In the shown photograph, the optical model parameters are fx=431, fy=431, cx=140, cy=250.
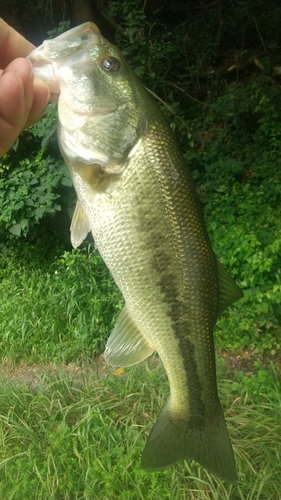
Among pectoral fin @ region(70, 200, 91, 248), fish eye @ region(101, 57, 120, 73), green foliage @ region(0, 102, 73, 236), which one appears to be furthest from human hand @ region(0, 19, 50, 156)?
green foliage @ region(0, 102, 73, 236)

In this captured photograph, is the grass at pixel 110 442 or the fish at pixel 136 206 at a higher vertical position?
the fish at pixel 136 206

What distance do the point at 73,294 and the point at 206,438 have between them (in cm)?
299

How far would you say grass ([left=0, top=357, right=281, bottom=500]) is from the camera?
258 cm

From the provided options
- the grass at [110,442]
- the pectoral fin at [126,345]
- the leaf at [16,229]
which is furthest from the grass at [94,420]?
the pectoral fin at [126,345]

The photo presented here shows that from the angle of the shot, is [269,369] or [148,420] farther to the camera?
[269,369]

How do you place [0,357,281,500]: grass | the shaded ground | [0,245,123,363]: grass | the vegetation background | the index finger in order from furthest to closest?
[0,245,123,363]: grass < the shaded ground < the vegetation background < [0,357,281,500]: grass < the index finger

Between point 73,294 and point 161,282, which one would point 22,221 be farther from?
point 161,282

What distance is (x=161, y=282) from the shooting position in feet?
4.64

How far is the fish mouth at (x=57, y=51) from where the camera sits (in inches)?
54.1

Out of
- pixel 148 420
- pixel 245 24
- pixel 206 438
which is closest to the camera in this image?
pixel 206 438

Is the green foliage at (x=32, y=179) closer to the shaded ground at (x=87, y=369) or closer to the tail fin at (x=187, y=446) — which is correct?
the shaded ground at (x=87, y=369)

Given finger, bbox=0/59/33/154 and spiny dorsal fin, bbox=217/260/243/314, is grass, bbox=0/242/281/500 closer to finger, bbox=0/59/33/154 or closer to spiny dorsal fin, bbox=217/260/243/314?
spiny dorsal fin, bbox=217/260/243/314

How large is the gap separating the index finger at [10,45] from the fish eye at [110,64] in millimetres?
584

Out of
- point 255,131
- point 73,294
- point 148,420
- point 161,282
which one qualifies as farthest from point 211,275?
point 255,131
